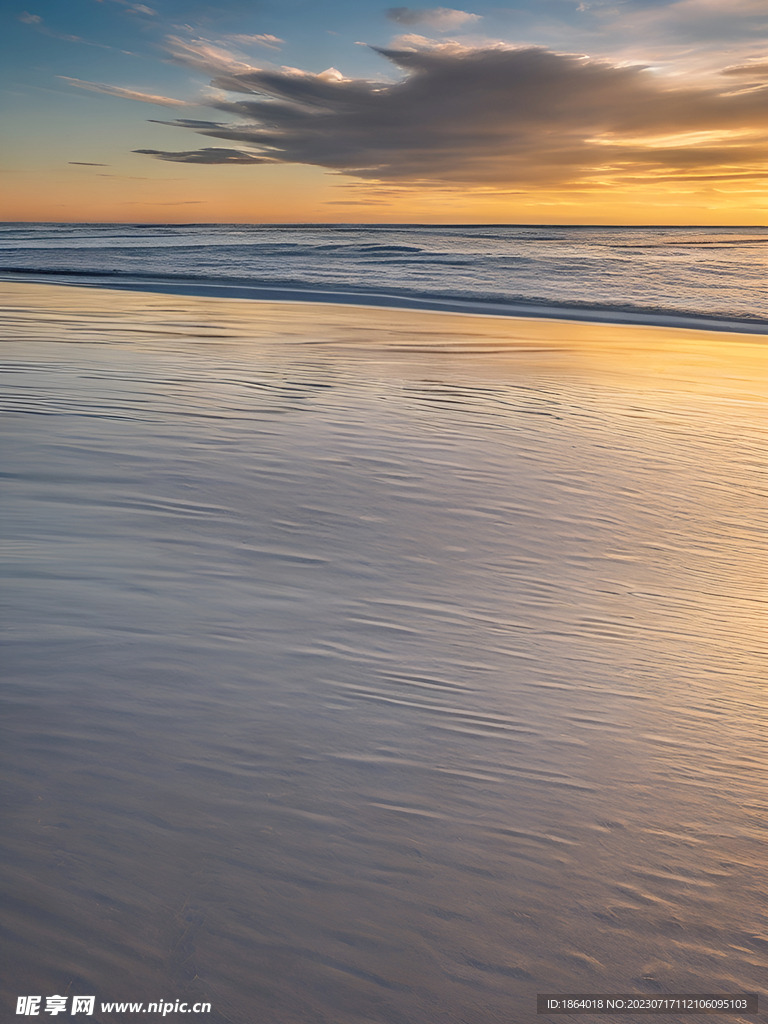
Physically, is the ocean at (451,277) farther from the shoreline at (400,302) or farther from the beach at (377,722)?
the beach at (377,722)

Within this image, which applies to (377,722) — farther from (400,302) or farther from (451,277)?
(451,277)

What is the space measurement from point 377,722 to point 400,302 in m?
17.2

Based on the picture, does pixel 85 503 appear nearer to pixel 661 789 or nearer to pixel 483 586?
pixel 483 586

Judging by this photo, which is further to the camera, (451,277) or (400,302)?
(451,277)

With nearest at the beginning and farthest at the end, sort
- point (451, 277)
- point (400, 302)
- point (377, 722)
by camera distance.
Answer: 1. point (377, 722)
2. point (400, 302)
3. point (451, 277)

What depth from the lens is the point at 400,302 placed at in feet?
61.3

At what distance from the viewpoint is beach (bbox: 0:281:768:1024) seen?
69.6 inches

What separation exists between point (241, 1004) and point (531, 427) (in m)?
5.53


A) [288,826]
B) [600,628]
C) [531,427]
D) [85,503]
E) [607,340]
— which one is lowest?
[288,826]

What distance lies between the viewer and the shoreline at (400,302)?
16.6 meters

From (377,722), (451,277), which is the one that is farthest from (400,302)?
(377,722)

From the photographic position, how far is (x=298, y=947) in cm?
176

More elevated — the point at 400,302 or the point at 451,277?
the point at 451,277

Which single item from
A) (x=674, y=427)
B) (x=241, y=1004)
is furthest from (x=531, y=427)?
(x=241, y=1004)
